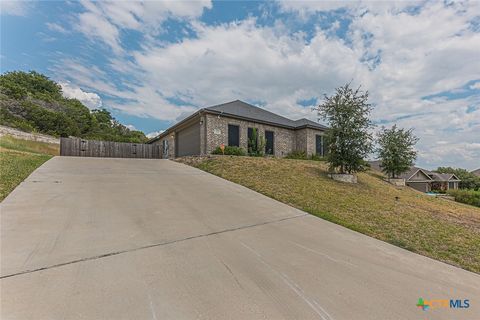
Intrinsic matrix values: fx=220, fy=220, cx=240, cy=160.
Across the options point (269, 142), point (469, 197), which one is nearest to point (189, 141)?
point (269, 142)

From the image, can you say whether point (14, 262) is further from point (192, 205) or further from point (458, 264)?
point (458, 264)

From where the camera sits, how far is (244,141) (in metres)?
16.5

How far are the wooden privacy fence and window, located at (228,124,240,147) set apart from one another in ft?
31.3

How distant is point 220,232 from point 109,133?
3846cm

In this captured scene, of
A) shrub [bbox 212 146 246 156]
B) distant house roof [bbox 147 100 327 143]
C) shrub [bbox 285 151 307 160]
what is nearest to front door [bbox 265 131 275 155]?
distant house roof [bbox 147 100 327 143]

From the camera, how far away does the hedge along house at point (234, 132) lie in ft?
49.3

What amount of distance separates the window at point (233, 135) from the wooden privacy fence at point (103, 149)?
31.3 ft

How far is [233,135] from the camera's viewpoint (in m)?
16.2

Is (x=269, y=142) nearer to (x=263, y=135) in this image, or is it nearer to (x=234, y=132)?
(x=263, y=135)

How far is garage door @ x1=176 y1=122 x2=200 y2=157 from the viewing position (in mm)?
15923

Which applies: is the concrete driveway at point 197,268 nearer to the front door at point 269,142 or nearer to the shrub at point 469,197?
the front door at point 269,142

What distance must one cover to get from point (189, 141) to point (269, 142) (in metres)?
6.47

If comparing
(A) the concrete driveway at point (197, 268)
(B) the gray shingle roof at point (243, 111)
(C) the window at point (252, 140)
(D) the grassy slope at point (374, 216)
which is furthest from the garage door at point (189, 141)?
(A) the concrete driveway at point (197, 268)

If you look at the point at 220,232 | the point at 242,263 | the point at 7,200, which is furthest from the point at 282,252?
the point at 7,200
